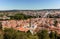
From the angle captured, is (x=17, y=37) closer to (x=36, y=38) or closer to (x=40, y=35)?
(x=36, y=38)

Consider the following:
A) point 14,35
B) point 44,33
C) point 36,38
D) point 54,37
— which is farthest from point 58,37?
point 14,35

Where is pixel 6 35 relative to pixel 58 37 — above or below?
above

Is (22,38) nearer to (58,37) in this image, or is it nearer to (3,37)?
(3,37)

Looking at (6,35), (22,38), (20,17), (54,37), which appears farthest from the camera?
(20,17)

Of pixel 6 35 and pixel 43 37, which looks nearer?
pixel 6 35

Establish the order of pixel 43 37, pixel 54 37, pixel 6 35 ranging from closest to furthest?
1. pixel 6 35
2. pixel 43 37
3. pixel 54 37

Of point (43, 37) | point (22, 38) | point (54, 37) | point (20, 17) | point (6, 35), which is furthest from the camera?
point (20, 17)

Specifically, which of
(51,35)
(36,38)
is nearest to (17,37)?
(36,38)

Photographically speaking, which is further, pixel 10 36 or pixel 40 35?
pixel 40 35

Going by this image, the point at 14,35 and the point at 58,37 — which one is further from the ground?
the point at 14,35
